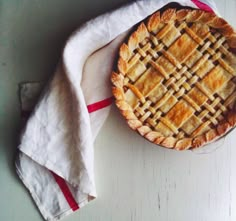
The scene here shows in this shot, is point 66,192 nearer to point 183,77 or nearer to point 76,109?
point 76,109

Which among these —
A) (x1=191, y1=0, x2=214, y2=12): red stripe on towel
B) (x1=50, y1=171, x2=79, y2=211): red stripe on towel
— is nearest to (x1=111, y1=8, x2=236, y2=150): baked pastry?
(x1=191, y1=0, x2=214, y2=12): red stripe on towel

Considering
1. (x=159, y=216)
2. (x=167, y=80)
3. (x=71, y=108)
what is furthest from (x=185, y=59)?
(x=159, y=216)

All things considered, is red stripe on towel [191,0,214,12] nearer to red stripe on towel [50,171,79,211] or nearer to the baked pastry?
the baked pastry

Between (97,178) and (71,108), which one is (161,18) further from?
(97,178)

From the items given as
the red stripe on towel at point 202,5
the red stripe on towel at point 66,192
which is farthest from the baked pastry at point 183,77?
the red stripe on towel at point 66,192

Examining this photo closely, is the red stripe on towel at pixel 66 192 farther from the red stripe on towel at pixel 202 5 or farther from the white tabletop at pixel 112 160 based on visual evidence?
the red stripe on towel at pixel 202 5

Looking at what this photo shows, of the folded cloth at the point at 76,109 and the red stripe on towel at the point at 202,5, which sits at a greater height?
the red stripe on towel at the point at 202,5
